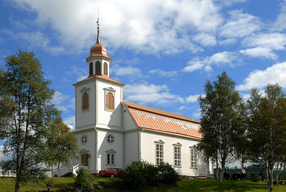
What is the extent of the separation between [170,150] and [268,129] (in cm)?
1282

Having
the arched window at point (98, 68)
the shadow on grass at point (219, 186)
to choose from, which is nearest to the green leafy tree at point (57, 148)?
the shadow on grass at point (219, 186)

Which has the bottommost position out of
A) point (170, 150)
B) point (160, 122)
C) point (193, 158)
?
point (193, 158)

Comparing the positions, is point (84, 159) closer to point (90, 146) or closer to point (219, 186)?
point (90, 146)

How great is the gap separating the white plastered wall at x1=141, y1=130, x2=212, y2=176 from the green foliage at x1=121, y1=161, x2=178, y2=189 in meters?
5.18

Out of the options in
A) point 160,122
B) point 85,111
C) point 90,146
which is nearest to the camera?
point 90,146

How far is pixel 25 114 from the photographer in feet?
69.1

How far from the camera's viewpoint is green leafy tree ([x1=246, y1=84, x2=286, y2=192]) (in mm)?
26922

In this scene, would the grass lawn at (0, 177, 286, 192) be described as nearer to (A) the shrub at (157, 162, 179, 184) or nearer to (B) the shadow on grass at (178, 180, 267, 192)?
(B) the shadow on grass at (178, 180, 267, 192)

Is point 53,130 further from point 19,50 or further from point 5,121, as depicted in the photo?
point 19,50

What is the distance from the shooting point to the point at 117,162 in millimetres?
33062

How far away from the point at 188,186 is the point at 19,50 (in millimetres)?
19119

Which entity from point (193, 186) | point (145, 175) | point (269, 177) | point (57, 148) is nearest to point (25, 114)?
point (57, 148)

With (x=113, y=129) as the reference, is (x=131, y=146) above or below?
below

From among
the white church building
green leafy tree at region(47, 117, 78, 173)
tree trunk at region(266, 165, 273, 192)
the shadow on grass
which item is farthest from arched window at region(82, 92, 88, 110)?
tree trunk at region(266, 165, 273, 192)
